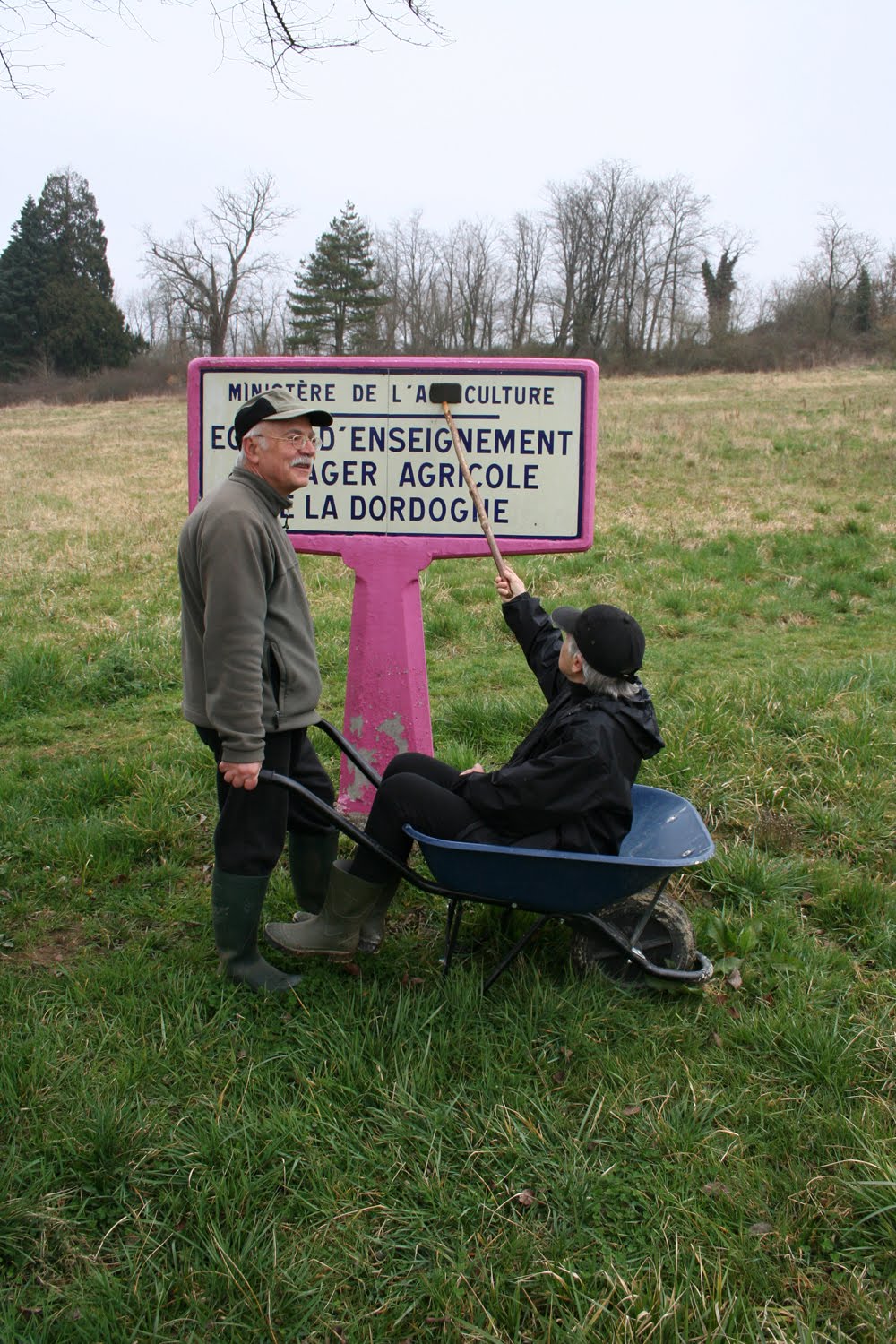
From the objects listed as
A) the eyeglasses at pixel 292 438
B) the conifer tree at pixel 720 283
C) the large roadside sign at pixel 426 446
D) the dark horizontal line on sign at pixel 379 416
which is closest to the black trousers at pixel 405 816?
the eyeglasses at pixel 292 438

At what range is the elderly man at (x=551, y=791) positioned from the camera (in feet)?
10.3

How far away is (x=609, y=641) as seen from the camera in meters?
3.16

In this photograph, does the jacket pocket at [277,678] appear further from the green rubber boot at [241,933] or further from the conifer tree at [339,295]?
the conifer tree at [339,295]

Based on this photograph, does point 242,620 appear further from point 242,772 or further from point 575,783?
point 575,783

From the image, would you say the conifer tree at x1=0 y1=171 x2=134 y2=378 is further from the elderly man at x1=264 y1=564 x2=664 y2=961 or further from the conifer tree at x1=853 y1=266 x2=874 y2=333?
the elderly man at x1=264 y1=564 x2=664 y2=961

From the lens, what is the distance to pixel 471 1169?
259 cm

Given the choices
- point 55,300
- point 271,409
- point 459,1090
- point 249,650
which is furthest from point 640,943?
point 55,300

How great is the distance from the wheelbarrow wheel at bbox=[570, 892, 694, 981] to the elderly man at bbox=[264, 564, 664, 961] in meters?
0.23

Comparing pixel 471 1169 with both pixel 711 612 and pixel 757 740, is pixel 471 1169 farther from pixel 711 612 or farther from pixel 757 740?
pixel 711 612

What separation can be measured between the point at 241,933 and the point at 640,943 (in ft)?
4.32

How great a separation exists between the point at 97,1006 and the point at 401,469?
2526mm

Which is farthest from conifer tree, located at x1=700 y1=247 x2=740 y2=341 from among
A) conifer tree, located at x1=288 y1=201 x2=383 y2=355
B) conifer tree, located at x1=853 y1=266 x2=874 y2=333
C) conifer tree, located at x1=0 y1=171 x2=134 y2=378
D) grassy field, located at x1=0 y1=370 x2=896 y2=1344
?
grassy field, located at x1=0 y1=370 x2=896 y2=1344

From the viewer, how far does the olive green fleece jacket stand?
3076mm

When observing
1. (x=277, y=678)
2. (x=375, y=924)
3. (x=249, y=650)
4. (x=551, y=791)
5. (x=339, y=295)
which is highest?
(x=339, y=295)
